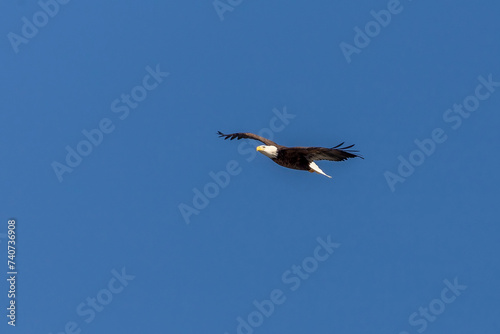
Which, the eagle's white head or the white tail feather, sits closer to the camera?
the white tail feather

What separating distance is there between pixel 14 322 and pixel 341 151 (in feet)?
37.8

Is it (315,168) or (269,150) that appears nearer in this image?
(315,168)

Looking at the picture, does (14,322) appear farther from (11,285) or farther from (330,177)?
(330,177)

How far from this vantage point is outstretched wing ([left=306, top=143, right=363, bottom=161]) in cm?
2339

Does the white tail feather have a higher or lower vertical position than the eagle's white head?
lower

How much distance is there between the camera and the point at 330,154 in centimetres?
2403

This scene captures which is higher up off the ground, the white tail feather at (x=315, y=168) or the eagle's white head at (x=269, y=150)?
the eagle's white head at (x=269, y=150)

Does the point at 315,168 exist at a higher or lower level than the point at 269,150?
lower

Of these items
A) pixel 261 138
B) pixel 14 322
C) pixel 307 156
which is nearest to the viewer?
pixel 307 156

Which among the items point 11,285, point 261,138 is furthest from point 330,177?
point 11,285

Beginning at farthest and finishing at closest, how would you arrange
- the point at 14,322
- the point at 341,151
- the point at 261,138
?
1. the point at 14,322
2. the point at 261,138
3. the point at 341,151

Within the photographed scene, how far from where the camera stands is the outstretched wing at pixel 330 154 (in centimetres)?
2339

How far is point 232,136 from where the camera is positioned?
88.5ft

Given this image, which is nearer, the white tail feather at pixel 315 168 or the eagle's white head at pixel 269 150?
the white tail feather at pixel 315 168
